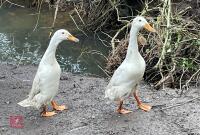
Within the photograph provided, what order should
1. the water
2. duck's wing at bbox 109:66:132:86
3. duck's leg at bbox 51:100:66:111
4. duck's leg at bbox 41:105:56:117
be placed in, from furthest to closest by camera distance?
1. the water
2. duck's leg at bbox 51:100:66:111
3. duck's leg at bbox 41:105:56:117
4. duck's wing at bbox 109:66:132:86

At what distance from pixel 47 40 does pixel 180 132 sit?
16.3 ft

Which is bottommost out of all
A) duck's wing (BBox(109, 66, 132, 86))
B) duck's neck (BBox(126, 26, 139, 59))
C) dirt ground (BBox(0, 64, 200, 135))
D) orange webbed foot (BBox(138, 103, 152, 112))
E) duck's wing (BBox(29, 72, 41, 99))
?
dirt ground (BBox(0, 64, 200, 135))

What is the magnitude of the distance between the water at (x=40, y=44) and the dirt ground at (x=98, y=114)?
1380mm

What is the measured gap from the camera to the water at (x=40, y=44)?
8930 millimetres

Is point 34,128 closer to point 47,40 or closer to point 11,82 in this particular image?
point 11,82

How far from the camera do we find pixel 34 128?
5.92m

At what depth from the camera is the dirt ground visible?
577 cm

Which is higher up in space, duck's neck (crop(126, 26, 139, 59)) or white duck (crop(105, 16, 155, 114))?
duck's neck (crop(126, 26, 139, 59))

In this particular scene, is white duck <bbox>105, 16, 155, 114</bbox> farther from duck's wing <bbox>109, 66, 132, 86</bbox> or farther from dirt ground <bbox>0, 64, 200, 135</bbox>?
dirt ground <bbox>0, 64, 200, 135</bbox>

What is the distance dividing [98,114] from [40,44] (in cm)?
395

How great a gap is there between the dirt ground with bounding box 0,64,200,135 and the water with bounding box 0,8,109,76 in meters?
1.38

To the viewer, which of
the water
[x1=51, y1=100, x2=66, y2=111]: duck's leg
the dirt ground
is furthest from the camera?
the water

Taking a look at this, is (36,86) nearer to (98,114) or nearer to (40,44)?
(98,114)

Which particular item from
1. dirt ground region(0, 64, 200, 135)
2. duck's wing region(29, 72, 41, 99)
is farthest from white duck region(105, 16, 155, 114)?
duck's wing region(29, 72, 41, 99)
